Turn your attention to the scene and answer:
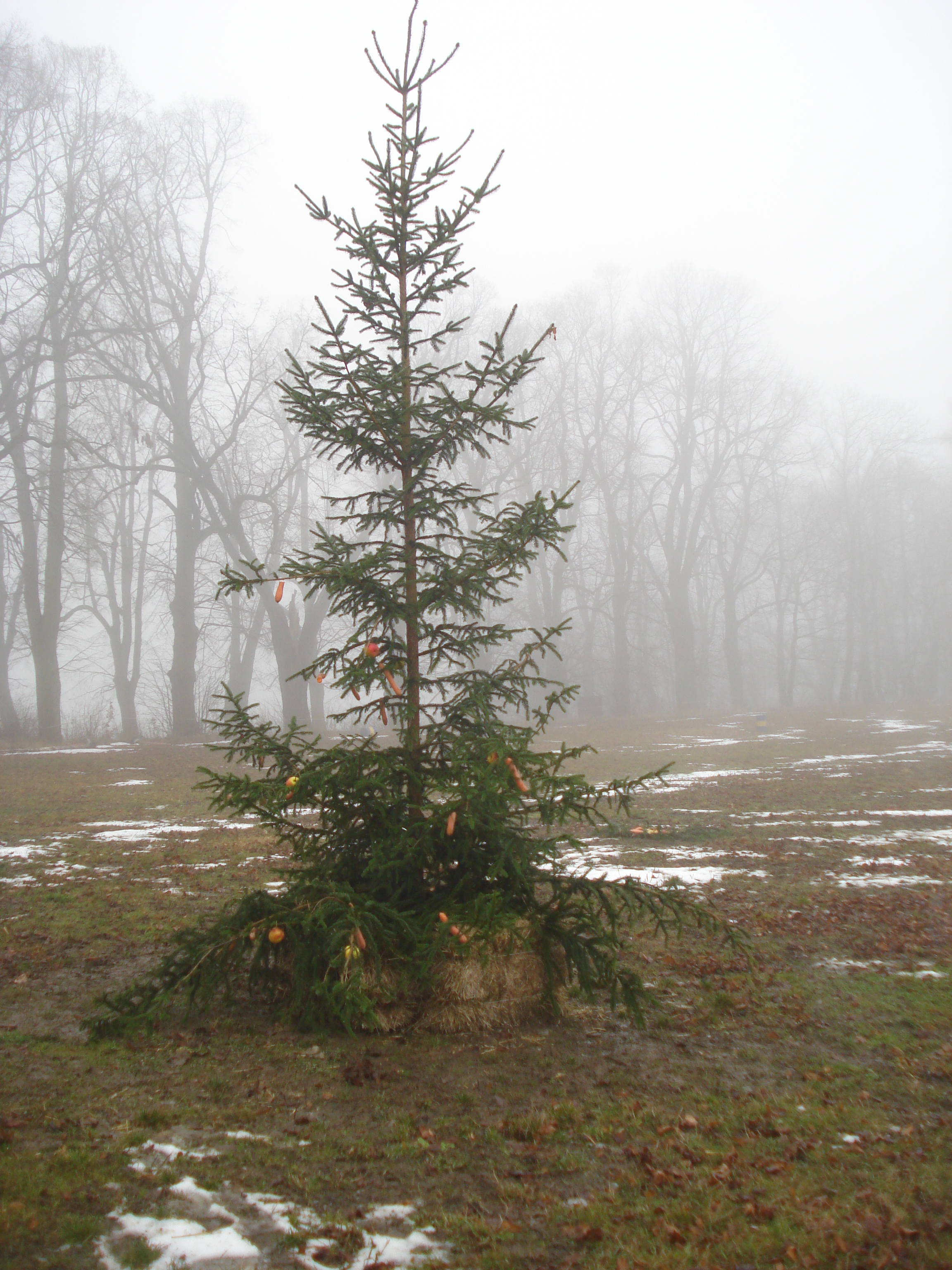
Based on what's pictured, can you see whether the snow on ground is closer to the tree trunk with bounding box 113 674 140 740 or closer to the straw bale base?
the straw bale base

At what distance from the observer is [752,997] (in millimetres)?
4672

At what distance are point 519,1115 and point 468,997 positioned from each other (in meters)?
0.89

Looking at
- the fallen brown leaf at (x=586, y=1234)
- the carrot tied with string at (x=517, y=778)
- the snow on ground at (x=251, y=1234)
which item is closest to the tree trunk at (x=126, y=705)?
the carrot tied with string at (x=517, y=778)

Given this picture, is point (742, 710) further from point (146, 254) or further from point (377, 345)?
point (377, 345)

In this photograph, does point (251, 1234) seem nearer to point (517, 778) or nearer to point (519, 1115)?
point (519, 1115)

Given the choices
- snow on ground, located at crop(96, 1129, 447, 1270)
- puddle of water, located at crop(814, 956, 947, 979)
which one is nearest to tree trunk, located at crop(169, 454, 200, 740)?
puddle of water, located at crop(814, 956, 947, 979)

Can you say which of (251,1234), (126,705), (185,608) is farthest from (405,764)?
(126,705)

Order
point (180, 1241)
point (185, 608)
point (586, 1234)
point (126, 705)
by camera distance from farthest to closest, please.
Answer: point (126, 705)
point (185, 608)
point (586, 1234)
point (180, 1241)

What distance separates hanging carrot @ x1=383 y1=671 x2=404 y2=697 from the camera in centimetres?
455

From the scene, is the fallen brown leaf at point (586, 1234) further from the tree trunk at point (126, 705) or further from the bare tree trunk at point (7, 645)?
the tree trunk at point (126, 705)

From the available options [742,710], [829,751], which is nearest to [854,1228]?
[829,751]

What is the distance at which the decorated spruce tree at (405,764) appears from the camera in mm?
4098

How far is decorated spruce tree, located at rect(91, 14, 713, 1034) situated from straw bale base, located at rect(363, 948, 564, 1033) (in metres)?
0.06

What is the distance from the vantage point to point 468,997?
4246 mm
